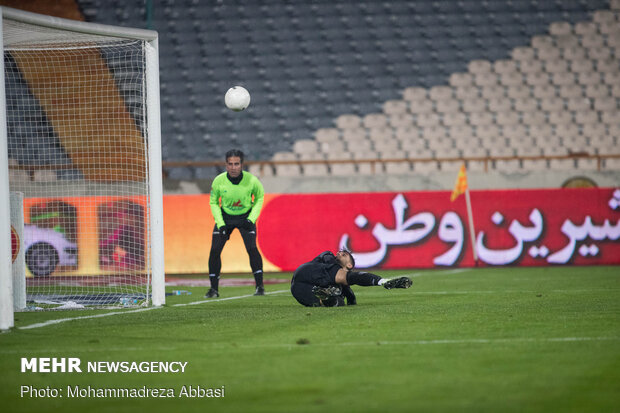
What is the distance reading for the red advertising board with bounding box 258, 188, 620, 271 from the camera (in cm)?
1717

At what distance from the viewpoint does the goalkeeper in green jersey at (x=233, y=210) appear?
10.8 m

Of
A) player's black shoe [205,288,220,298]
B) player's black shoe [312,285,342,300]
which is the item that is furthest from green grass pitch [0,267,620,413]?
player's black shoe [205,288,220,298]

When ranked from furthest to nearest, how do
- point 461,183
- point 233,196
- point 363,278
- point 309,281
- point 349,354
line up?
point 461,183 < point 233,196 < point 309,281 < point 363,278 < point 349,354

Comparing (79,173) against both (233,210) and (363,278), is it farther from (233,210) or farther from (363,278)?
(363,278)

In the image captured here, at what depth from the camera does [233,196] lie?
10.9 m

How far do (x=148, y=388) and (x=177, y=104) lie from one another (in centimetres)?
1777

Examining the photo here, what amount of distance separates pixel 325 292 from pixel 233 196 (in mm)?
2523

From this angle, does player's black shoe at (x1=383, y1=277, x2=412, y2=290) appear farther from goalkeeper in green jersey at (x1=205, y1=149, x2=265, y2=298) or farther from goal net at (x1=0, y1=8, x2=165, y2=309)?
goalkeeper in green jersey at (x1=205, y1=149, x2=265, y2=298)

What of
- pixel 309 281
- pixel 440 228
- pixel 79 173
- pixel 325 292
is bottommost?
pixel 325 292

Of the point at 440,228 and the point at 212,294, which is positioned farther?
the point at 440,228

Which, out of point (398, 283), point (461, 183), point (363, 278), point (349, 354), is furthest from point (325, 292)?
point (461, 183)

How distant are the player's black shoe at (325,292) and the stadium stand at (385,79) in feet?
36.7

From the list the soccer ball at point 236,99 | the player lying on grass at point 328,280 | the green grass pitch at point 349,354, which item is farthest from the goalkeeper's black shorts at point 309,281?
the soccer ball at point 236,99

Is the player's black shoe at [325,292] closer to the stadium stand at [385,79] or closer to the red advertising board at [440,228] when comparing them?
the red advertising board at [440,228]
